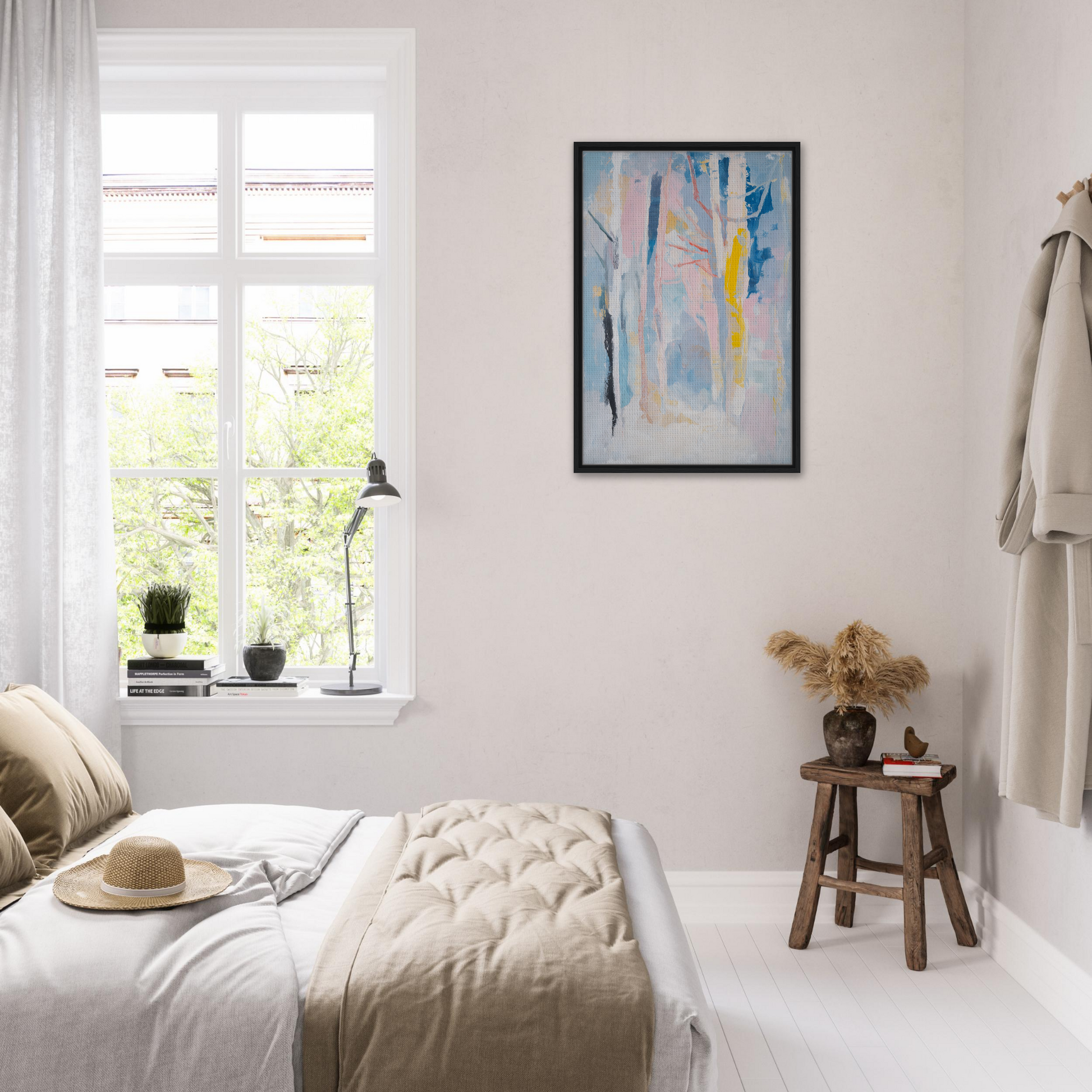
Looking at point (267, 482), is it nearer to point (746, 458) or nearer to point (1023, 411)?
point (746, 458)

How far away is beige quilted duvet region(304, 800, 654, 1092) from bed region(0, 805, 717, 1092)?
0.03m

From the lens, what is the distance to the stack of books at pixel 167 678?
2.98 meters

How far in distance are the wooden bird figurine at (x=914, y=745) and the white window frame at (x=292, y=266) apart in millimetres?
1457

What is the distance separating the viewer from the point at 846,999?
7.90 ft

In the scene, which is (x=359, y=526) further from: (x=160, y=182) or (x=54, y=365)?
(x=160, y=182)

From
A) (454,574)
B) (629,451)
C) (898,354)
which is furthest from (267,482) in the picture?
(898,354)

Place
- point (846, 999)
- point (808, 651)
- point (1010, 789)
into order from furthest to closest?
point (808, 651)
point (846, 999)
point (1010, 789)

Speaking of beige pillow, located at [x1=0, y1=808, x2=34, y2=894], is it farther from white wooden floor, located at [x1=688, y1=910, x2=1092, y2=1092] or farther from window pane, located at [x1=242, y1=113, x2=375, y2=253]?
window pane, located at [x1=242, y1=113, x2=375, y2=253]

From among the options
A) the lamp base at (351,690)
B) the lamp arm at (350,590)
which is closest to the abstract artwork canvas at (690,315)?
the lamp arm at (350,590)

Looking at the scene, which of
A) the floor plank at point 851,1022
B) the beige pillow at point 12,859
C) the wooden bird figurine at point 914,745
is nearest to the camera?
the beige pillow at point 12,859

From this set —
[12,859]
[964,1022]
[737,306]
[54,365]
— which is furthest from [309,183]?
[964,1022]

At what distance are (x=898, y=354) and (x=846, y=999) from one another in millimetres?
1844

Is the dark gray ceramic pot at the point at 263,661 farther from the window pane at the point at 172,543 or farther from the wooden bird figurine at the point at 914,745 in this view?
the wooden bird figurine at the point at 914,745

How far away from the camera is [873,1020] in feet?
7.55
